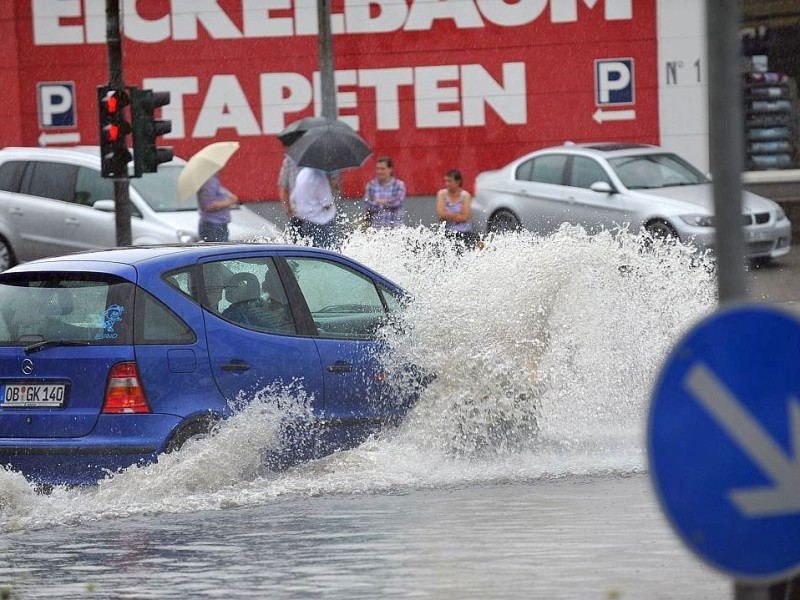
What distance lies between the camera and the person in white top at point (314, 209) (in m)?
15.4

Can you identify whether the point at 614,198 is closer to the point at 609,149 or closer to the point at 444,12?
the point at 609,149

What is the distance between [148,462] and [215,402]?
1.56 ft

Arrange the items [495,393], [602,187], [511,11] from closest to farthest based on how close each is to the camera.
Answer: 1. [495,393]
2. [602,187]
3. [511,11]

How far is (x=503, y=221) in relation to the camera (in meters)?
22.7

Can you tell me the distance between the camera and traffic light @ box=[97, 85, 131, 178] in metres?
16.7

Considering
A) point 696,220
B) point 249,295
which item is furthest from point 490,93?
point 249,295

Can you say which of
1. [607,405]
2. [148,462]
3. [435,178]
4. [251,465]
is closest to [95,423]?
[148,462]

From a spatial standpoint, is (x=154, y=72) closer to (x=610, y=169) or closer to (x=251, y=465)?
(x=610, y=169)

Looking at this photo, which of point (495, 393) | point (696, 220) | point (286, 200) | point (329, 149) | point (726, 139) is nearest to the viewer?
point (726, 139)

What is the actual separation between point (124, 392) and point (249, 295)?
97 centimetres

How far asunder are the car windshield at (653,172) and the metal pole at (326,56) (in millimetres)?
5733

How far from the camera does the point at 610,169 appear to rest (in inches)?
838

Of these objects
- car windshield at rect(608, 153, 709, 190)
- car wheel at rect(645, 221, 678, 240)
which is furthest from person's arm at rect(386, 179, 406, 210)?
car windshield at rect(608, 153, 709, 190)

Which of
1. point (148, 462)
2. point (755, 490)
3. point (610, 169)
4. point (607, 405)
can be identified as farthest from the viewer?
point (610, 169)
